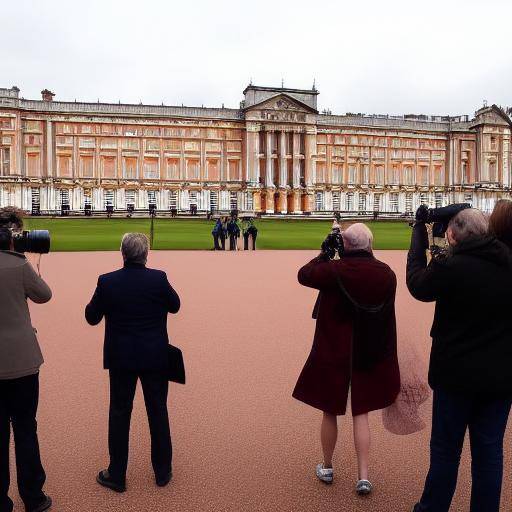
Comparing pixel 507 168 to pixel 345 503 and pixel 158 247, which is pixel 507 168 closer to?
pixel 158 247

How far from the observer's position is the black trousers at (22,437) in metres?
4.58

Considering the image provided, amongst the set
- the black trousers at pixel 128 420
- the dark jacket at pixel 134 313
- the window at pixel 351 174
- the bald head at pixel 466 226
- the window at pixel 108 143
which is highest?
the window at pixel 108 143

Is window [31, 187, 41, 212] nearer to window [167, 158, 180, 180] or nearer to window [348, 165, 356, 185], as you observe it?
window [167, 158, 180, 180]

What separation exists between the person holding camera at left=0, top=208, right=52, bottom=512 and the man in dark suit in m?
0.60

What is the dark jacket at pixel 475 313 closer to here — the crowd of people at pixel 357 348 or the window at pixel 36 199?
the crowd of people at pixel 357 348

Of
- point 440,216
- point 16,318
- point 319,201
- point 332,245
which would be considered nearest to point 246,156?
point 319,201

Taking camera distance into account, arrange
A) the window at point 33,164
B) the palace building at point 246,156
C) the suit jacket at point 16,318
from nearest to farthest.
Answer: the suit jacket at point 16,318, the window at point 33,164, the palace building at point 246,156

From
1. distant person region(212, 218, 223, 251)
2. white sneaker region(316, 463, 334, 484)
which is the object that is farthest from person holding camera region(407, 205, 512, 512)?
distant person region(212, 218, 223, 251)

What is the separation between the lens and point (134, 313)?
5121 mm

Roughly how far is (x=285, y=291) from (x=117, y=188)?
58687 mm

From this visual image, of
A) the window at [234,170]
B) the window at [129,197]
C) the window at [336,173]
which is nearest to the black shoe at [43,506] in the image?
the window at [129,197]

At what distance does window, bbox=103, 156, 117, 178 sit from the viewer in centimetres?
7250

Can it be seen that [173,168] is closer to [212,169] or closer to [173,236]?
[212,169]

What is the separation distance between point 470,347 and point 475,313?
0.23 m
